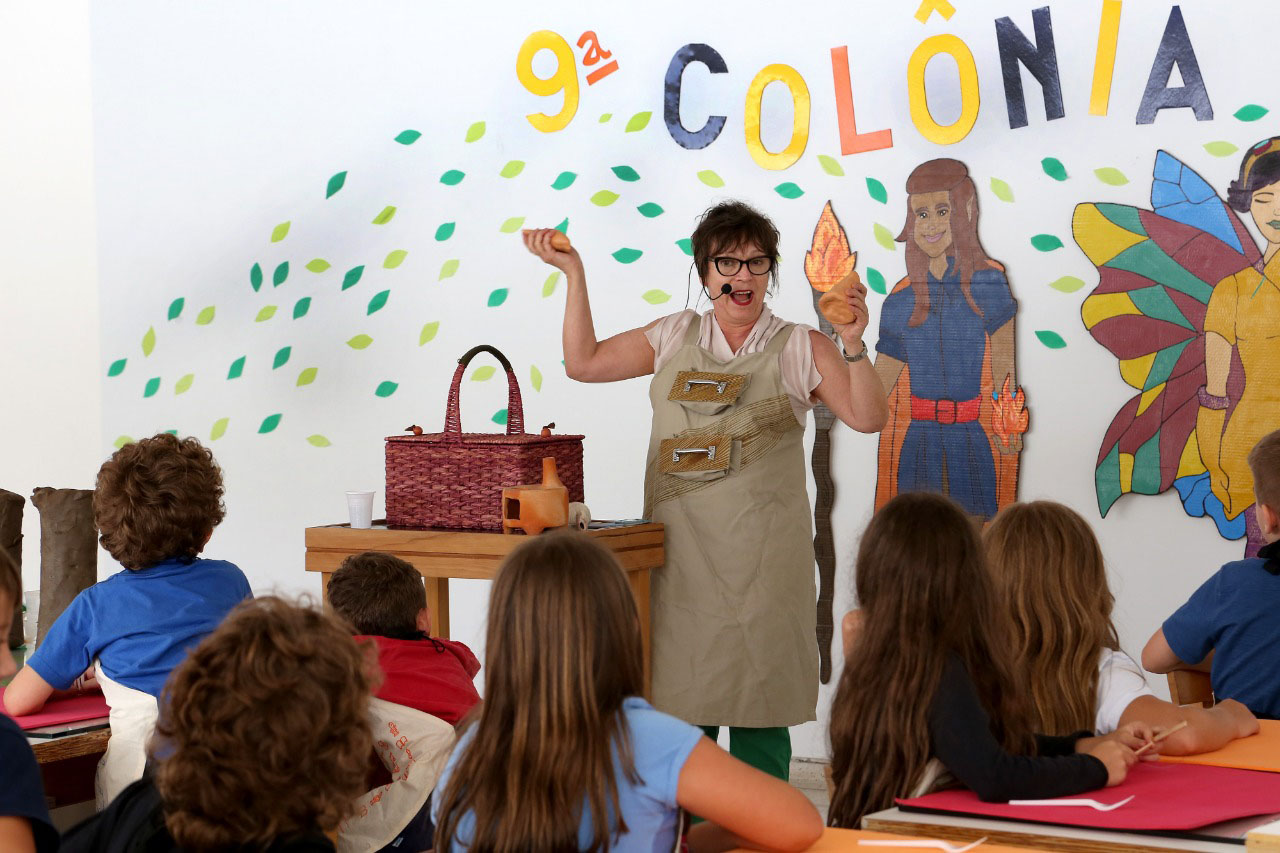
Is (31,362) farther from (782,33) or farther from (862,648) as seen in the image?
(862,648)

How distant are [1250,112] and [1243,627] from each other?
5.58 feet

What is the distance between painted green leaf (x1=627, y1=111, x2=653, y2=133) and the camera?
4.32 m

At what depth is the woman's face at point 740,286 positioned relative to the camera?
2.93 m

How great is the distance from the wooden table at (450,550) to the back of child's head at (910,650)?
3.25 feet

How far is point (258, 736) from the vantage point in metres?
1.34

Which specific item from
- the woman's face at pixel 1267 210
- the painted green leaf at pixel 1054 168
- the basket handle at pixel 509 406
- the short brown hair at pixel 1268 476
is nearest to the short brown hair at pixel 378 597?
the basket handle at pixel 509 406

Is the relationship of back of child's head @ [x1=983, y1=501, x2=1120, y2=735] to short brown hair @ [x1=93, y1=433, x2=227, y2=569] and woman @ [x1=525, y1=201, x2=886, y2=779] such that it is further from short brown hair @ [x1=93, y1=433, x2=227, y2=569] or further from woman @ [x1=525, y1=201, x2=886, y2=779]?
short brown hair @ [x1=93, y1=433, x2=227, y2=569]

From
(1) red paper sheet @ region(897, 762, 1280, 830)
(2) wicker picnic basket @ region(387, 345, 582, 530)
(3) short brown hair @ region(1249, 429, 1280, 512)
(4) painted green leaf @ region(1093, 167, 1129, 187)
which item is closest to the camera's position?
(1) red paper sheet @ region(897, 762, 1280, 830)

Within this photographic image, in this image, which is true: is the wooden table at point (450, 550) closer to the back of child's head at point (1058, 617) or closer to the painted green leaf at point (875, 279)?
the back of child's head at point (1058, 617)

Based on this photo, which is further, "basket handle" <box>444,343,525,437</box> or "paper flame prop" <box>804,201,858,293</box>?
"paper flame prop" <box>804,201,858,293</box>

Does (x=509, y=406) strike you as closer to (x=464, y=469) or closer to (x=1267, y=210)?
(x=464, y=469)

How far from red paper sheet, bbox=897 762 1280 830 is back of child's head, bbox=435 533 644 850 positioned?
13.6 inches

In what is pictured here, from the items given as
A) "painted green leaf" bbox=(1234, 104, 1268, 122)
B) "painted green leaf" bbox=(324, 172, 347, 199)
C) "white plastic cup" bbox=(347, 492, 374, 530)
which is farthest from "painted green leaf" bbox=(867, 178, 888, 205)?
"painted green leaf" bbox=(324, 172, 347, 199)

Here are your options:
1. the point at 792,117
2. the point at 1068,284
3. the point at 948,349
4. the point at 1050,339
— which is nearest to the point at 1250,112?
the point at 1068,284
